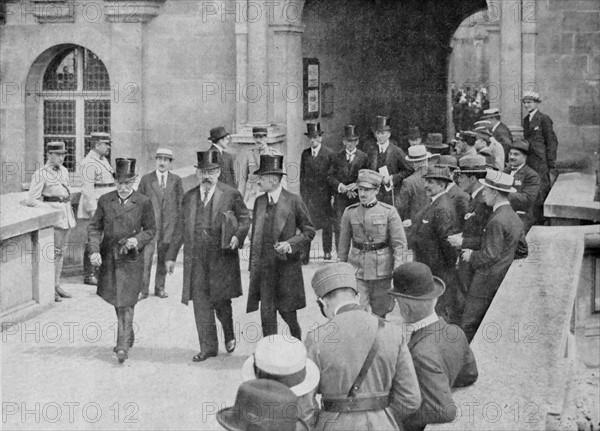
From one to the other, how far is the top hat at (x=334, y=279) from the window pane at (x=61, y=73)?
13.0 m

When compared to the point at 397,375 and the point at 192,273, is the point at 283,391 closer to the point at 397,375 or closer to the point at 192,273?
the point at 397,375

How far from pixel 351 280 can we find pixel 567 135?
1035 centimetres

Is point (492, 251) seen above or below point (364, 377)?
above

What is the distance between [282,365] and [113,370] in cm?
521

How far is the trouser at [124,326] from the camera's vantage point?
30.3 ft

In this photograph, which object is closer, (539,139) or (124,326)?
(124,326)

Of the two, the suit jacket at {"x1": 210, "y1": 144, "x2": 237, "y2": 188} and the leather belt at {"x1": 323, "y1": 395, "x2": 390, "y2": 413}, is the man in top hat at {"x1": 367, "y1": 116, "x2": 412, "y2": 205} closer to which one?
the suit jacket at {"x1": 210, "y1": 144, "x2": 237, "y2": 188}

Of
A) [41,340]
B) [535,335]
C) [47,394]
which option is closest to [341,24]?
[41,340]

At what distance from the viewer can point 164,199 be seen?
11.9m

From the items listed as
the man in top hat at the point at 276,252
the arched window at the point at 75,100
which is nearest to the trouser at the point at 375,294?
the man in top hat at the point at 276,252

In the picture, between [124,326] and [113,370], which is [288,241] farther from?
[113,370]

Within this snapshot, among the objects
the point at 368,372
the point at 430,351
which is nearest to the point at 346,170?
the point at 430,351

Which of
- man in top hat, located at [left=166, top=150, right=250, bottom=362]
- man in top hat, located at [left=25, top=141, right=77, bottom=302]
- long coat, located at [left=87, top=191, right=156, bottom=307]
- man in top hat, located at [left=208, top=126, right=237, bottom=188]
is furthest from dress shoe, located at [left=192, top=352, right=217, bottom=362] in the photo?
man in top hat, located at [left=208, top=126, right=237, bottom=188]

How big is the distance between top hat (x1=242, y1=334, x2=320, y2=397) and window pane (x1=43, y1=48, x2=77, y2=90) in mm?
14153
